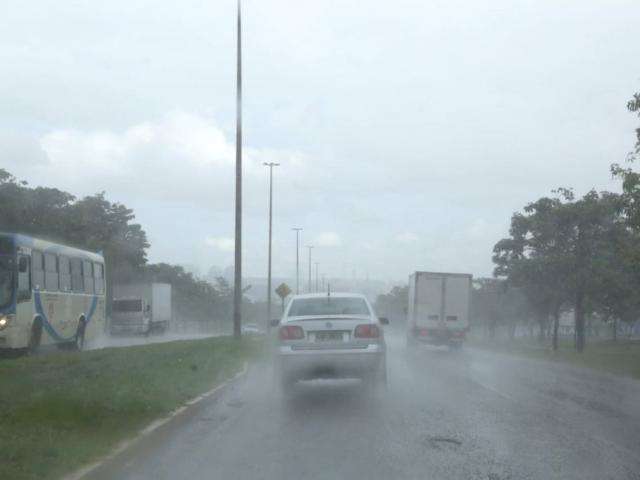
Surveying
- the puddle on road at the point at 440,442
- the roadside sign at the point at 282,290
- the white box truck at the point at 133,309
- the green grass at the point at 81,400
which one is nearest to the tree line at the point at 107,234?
the white box truck at the point at 133,309

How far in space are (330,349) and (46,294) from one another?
1189 cm

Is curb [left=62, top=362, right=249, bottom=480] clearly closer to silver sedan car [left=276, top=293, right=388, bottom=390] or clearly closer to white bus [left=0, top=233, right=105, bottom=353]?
silver sedan car [left=276, top=293, right=388, bottom=390]

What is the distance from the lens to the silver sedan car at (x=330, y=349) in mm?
13680

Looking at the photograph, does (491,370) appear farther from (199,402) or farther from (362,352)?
(199,402)

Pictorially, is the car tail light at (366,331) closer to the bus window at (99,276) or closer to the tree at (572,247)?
the bus window at (99,276)

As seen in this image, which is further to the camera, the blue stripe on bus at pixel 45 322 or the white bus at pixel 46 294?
the blue stripe on bus at pixel 45 322

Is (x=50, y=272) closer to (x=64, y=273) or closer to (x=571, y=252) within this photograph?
(x=64, y=273)

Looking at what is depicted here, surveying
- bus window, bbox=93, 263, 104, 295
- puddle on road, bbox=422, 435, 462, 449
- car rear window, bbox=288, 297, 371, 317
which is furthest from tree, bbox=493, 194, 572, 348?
puddle on road, bbox=422, 435, 462, 449

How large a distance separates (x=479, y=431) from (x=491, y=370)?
1158cm

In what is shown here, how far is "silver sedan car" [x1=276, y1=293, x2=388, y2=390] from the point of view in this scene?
1368cm

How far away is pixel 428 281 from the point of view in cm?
3500

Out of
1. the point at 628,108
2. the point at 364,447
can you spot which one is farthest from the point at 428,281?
the point at 364,447

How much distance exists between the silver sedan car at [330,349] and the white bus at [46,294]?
30.7ft

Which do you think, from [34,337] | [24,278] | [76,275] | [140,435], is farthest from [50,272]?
[140,435]
